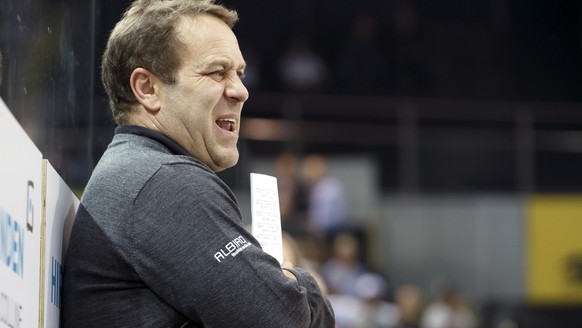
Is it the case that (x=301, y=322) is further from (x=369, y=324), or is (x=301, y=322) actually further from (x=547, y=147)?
(x=547, y=147)

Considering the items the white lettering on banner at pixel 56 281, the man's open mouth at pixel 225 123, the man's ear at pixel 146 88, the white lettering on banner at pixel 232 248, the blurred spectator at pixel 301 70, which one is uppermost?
the man's ear at pixel 146 88

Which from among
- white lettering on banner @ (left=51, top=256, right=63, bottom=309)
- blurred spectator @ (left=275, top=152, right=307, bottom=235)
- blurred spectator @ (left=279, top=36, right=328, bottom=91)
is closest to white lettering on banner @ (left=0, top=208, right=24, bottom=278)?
white lettering on banner @ (left=51, top=256, right=63, bottom=309)

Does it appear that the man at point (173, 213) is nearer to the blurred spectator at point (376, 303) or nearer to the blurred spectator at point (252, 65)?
the blurred spectator at point (376, 303)

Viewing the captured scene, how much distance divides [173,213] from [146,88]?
1.42ft

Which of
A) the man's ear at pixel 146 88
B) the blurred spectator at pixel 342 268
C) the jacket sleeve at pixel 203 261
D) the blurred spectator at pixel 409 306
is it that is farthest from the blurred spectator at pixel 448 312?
the jacket sleeve at pixel 203 261

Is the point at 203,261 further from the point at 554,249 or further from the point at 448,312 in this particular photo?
the point at 554,249

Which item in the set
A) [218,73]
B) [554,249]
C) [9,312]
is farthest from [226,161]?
[554,249]

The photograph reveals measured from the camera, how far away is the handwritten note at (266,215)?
8.43 ft

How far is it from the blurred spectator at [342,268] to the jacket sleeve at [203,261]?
7131 mm

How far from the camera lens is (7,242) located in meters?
1.69

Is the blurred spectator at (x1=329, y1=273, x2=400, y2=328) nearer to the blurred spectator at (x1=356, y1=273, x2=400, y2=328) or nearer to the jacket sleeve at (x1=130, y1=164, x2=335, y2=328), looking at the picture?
the blurred spectator at (x1=356, y1=273, x2=400, y2=328)

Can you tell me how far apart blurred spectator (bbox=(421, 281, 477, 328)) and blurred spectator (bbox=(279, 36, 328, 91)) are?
3.24 meters

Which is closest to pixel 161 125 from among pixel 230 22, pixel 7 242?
pixel 230 22

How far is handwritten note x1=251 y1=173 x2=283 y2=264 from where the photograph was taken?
8.43 ft
